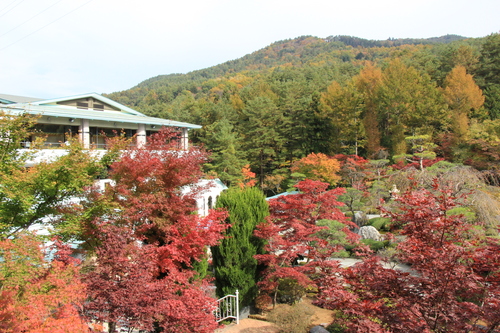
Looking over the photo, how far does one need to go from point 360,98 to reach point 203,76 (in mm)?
95851

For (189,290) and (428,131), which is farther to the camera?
(428,131)

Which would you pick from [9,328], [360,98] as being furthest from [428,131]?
[9,328]

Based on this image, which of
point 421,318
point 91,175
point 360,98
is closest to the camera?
point 421,318

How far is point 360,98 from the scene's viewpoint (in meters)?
25.0

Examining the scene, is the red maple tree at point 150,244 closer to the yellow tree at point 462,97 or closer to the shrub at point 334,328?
the shrub at point 334,328

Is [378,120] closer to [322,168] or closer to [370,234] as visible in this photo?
[322,168]

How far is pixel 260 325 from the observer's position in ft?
28.6

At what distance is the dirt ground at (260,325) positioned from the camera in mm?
8344

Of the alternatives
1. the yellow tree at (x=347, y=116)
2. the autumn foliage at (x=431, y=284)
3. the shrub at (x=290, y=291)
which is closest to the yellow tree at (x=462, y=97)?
the yellow tree at (x=347, y=116)

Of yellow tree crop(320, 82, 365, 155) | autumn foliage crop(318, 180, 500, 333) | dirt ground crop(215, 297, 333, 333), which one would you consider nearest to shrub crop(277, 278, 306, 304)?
dirt ground crop(215, 297, 333, 333)

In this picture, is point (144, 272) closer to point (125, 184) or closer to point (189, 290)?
point (189, 290)

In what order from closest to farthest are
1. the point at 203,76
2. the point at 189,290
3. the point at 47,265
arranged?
the point at 47,265 → the point at 189,290 → the point at 203,76

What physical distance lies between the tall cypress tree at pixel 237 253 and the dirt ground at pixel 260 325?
0.61m

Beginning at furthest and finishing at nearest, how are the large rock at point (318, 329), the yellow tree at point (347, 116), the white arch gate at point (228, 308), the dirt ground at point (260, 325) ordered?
1. the yellow tree at point (347, 116)
2. the white arch gate at point (228, 308)
3. the dirt ground at point (260, 325)
4. the large rock at point (318, 329)
